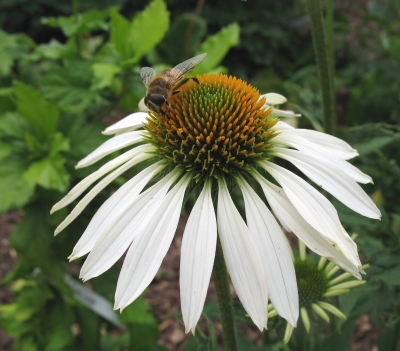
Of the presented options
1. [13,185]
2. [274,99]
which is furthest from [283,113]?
[13,185]

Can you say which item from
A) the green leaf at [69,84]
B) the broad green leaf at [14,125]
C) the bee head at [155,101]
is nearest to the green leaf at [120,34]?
the green leaf at [69,84]

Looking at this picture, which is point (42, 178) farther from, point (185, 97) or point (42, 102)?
point (185, 97)

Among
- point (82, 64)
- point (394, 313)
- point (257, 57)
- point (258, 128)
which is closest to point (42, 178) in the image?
point (82, 64)

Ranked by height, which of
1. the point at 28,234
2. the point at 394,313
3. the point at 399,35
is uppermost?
the point at 28,234

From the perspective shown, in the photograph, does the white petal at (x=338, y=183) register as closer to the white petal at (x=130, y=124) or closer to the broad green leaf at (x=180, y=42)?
the white petal at (x=130, y=124)

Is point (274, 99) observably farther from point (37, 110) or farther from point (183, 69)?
point (37, 110)
